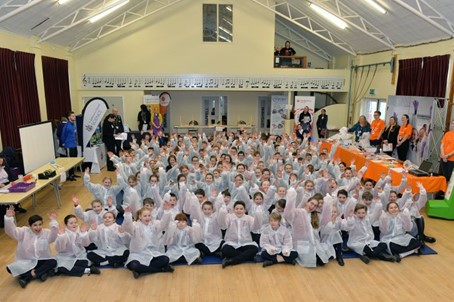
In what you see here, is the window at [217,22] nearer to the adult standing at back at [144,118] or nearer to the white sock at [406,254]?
the adult standing at back at [144,118]

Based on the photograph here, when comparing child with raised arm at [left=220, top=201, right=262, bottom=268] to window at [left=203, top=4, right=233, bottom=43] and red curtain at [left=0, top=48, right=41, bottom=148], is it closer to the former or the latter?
red curtain at [left=0, top=48, right=41, bottom=148]

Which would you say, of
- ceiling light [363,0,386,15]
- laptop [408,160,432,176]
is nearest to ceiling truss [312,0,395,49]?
ceiling light [363,0,386,15]

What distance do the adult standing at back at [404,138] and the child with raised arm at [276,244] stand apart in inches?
211

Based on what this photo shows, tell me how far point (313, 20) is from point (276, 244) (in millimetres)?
10086

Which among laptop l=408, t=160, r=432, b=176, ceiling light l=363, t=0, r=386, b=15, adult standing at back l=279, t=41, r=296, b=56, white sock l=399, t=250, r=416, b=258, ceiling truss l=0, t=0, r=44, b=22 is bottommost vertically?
white sock l=399, t=250, r=416, b=258

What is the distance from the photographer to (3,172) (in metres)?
6.61

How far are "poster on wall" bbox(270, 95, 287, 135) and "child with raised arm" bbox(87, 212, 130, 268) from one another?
1071 cm

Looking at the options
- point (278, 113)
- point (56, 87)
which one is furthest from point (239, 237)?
point (278, 113)

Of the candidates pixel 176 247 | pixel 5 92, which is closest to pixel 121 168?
pixel 176 247

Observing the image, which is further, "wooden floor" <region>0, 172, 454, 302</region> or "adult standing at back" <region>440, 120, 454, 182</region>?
"adult standing at back" <region>440, 120, 454, 182</region>

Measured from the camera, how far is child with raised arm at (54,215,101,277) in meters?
4.67

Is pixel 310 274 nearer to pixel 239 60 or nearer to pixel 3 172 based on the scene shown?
pixel 3 172

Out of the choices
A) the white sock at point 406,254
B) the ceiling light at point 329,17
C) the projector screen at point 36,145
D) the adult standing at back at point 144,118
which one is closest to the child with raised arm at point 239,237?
the white sock at point 406,254

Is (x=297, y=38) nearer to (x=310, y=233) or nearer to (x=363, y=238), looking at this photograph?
(x=363, y=238)
